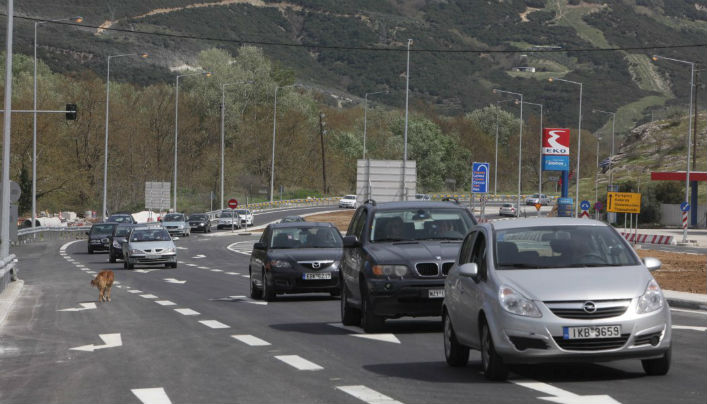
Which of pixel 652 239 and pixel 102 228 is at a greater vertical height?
pixel 102 228

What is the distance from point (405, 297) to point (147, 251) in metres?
27.0

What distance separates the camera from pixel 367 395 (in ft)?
36.2

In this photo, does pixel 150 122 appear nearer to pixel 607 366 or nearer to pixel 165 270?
pixel 165 270

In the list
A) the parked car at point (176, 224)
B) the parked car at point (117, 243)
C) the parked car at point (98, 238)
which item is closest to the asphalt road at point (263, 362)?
the parked car at point (117, 243)

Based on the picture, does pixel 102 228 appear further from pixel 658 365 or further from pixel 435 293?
pixel 658 365

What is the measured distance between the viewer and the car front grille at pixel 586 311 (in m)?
11.2

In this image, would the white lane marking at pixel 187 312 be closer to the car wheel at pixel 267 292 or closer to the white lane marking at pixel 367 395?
the car wheel at pixel 267 292

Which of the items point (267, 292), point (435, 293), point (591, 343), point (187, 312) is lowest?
point (187, 312)

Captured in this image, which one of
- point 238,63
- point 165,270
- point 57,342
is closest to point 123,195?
point 238,63

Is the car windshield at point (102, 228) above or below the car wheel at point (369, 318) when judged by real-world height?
below

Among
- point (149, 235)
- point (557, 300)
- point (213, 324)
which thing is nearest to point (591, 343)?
point (557, 300)

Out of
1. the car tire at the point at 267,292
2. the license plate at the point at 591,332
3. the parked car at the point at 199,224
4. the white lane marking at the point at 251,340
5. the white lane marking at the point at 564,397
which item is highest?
the license plate at the point at 591,332

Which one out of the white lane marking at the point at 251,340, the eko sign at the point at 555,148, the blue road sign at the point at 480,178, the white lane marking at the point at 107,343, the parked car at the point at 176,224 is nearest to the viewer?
the white lane marking at the point at 107,343

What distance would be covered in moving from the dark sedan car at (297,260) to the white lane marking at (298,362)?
9.68 m
